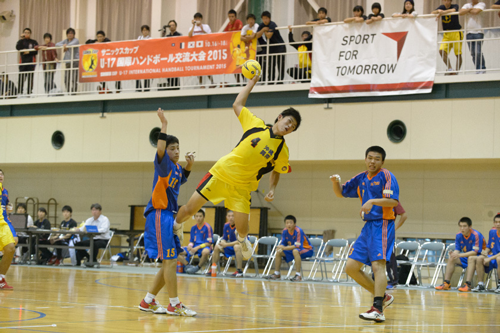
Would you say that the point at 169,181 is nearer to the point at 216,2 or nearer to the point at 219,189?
the point at 219,189

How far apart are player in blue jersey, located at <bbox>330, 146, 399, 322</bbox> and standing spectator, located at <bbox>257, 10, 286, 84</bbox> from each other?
9383mm

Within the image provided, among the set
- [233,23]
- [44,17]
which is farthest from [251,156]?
[44,17]

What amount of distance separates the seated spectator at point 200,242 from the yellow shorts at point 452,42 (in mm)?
7014

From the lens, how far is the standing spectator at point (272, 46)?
1582 centimetres

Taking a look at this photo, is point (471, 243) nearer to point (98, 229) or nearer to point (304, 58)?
point (304, 58)

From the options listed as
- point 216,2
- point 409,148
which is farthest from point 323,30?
point 216,2

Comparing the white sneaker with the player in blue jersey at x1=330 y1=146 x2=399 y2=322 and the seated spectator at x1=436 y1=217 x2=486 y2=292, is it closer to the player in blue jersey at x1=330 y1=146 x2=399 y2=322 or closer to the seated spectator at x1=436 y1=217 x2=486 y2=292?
the player in blue jersey at x1=330 y1=146 x2=399 y2=322

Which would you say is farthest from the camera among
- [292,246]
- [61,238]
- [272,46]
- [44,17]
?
[44,17]

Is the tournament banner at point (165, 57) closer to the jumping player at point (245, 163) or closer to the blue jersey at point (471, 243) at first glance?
the blue jersey at point (471, 243)

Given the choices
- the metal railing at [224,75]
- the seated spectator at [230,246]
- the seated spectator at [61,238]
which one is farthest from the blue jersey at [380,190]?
the seated spectator at [61,238]

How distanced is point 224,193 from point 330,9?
44.7ft

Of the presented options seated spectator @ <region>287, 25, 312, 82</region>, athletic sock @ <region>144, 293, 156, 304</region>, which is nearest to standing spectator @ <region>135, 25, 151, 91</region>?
seated spectator @ <region>287, 25, 312, 82</region>

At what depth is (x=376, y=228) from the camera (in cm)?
642

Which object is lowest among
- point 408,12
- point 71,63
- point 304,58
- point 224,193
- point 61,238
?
point 61,238
